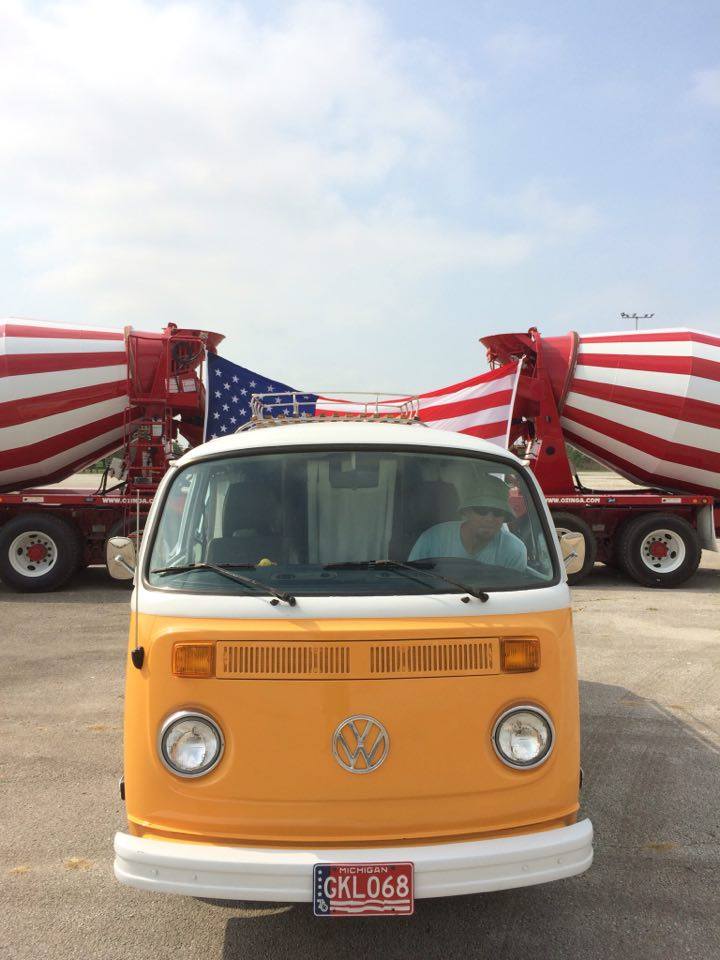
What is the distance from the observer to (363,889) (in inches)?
113

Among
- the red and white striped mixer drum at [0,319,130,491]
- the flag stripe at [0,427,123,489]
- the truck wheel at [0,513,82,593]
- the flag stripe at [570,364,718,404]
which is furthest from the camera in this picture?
the flag stripe at [0,427,123,489]

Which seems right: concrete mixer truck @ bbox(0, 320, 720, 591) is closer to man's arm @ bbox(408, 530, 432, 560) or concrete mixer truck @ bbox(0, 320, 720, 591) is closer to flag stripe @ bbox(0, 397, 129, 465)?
flag stripe @ bbox(0, 397, 129, 465)

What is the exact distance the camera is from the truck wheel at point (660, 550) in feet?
40.2

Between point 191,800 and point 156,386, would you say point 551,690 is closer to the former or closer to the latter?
point 191,800

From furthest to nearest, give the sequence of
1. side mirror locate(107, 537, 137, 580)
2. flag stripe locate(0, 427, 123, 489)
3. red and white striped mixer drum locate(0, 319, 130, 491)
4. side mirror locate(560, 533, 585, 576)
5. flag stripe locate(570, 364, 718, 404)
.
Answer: flag stripe locate(0, 427, 123, 489) < flag stripe locate(570, 364, 718, 404) < red and white striped mixer drum locate(0, 319, 130, 491) < side mirror locate(560, 533, 585, 576) < side mirror locate(107, 537, 137, 580)

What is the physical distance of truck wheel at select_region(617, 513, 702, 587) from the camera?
12242 mm

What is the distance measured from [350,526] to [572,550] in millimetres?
1312

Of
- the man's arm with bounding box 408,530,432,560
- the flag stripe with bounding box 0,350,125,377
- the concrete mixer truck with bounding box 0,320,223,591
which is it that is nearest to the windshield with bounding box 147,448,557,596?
the man's arm with bounding box 408,530,432,560

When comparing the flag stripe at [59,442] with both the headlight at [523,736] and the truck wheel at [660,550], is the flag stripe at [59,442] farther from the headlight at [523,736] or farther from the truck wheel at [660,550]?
the headlight at [523,736]

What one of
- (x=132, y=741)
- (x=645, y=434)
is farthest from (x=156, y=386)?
(x=132, y=741)

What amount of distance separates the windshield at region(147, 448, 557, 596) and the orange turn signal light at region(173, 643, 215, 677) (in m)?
0.26

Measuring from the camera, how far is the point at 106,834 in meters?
4.25

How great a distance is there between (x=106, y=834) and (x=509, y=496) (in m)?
2.55

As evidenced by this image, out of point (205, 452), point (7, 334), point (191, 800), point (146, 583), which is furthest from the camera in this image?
point (7, 334)
